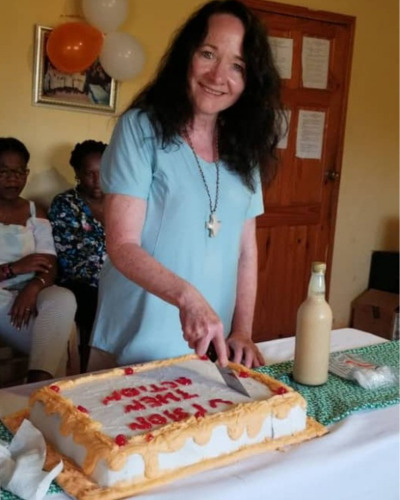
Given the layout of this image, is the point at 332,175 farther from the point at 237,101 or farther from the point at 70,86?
the point at 237,101

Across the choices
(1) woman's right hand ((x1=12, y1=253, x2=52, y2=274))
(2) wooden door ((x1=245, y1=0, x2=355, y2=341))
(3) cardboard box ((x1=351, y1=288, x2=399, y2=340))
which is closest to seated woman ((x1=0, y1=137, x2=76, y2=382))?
(1) woman's right hand ((x1=12, y1=253, x2=52, y2=274))

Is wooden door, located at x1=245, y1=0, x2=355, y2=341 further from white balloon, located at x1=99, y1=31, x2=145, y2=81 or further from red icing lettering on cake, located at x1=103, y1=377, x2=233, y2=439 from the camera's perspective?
red icing lettering on cake, located at x1=103, y1=377, x2=233, y2=439

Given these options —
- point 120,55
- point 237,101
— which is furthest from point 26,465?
point 120,55

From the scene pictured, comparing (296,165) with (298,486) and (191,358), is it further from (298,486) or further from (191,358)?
(298,486)

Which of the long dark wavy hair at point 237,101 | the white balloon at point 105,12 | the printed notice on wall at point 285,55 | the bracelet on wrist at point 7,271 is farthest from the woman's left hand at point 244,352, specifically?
the printed notice on wall at point 285,55

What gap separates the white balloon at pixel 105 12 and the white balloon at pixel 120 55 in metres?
0.06

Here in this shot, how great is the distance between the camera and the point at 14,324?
2.68 meters

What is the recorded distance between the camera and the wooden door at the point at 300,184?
12.1ft

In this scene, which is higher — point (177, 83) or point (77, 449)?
point (177, 83)

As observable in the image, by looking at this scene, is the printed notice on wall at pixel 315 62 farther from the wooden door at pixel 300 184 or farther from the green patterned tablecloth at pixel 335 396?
the green patterned tablecloth at pixel 335 396

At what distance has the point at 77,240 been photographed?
2912 millimetres

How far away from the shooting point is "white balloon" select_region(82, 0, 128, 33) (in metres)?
2.84

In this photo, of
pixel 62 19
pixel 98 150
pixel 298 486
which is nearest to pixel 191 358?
pixel 298 486

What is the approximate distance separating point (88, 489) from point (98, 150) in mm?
2261
